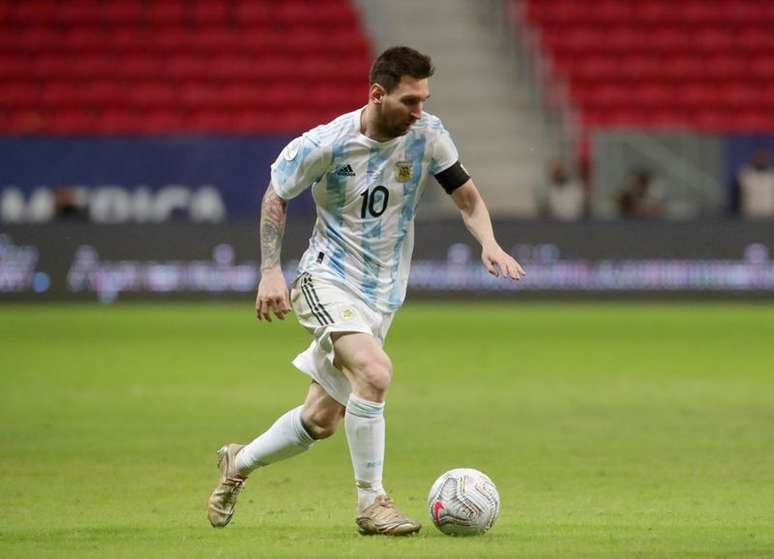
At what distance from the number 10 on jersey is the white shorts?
14.7 inches

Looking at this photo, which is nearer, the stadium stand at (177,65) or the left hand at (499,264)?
the left hand at (499,264)

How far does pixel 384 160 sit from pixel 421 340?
413 inches

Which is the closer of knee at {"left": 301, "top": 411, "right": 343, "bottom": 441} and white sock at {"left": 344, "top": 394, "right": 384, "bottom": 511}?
white sock at {"left": 344, "top": 394, "right": 384, "bottom": 511}

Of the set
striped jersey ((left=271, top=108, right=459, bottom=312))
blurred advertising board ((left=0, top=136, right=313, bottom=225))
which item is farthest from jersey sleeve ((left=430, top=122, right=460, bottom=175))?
blurred advertising board ((left=0, top=136, right=313, bottom=225))

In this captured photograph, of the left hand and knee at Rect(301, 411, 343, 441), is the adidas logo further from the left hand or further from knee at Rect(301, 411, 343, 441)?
knee at Rect(301, 411, 343, 441)

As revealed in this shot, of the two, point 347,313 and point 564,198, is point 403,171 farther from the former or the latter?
point 564,198

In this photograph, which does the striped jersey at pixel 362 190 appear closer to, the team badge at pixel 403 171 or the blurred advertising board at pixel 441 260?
the team badge at pixel 403 171

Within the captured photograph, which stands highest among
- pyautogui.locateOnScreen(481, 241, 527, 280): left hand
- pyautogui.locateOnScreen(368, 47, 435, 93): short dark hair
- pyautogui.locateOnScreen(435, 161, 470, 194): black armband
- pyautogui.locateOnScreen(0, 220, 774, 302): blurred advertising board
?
pyautogui.locateOnScreen(368, 47, 435, 93): short dark hair

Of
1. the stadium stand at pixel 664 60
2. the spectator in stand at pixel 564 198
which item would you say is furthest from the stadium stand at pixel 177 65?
the spectator in stand at pixel 564 198

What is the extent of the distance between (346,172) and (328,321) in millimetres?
698

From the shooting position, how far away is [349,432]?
22.1ft

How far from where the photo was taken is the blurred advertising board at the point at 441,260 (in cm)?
2142

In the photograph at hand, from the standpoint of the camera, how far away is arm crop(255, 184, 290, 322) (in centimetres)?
671

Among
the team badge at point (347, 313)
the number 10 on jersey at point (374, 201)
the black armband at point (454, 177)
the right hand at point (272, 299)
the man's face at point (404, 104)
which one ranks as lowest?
the team badge at point (347, 313)
